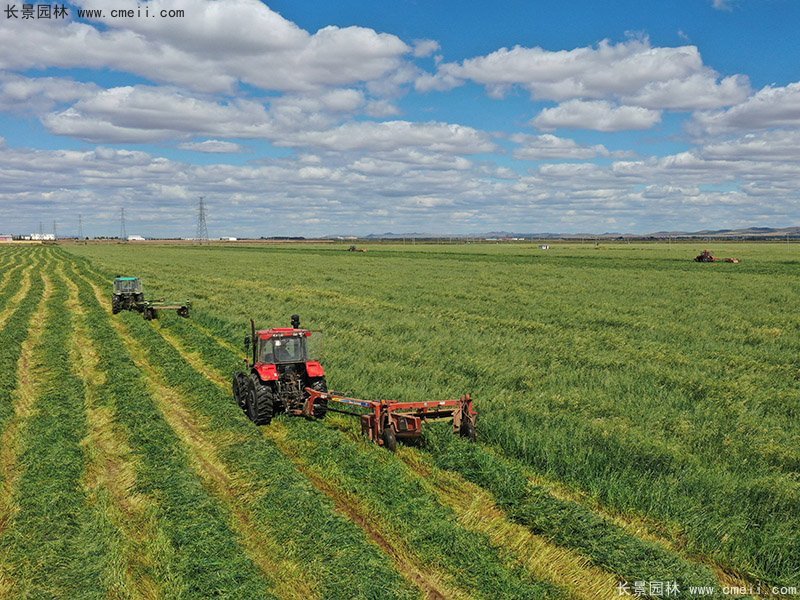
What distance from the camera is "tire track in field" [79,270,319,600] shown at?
284 inches

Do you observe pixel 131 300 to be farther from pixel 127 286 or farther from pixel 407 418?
pixel 407 418

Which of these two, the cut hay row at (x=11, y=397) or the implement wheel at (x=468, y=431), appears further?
the implement wheel at (x=468, y=431)

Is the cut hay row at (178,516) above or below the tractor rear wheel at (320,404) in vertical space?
below

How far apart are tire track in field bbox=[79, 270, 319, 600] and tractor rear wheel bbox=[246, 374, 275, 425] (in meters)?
0.94

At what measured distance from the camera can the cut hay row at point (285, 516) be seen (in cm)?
712

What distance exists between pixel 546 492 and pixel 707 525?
2226 mm

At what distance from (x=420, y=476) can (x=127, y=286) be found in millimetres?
24818

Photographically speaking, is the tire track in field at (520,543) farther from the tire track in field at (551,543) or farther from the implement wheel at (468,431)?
the implement wheel at (468,431)

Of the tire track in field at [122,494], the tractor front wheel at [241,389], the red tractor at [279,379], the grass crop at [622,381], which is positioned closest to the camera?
the tire track in field at [122,494]

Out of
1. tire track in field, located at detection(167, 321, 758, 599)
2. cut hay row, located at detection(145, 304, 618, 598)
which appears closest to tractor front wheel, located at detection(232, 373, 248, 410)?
cut hay row, located at detection(145, 304, 618, 598)

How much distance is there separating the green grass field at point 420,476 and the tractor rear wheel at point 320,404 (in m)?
0.42

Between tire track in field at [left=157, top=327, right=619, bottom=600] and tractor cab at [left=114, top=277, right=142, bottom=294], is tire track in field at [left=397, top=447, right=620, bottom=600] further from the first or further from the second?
tractor cab at [left=114, top=277, right=142, bottom=294]

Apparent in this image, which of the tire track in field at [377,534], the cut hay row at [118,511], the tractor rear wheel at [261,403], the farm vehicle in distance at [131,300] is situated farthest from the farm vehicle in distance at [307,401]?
the farm vehicle in distance at [131,300]

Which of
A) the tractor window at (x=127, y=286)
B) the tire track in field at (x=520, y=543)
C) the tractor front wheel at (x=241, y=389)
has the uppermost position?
the tractor window at (x=127, y=286)
